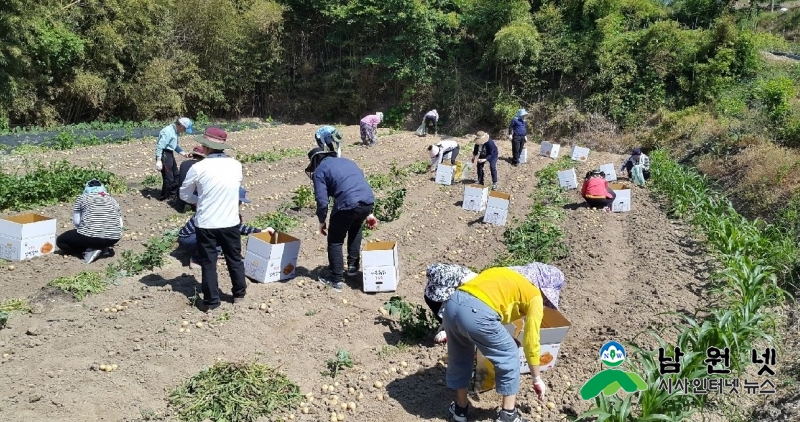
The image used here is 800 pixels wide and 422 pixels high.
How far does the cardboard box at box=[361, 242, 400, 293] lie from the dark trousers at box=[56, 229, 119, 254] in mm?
2967

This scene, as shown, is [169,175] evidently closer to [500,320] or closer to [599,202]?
[500,320]

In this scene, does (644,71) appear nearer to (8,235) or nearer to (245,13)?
(245,13)

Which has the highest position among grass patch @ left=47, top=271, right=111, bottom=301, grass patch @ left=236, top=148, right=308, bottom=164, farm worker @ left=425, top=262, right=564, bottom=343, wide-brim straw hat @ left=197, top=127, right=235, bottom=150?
wide-brim straw hat @ left=197, top=127, right=235, bottom=150

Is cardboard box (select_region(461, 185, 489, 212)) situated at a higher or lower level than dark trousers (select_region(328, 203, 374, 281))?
lower

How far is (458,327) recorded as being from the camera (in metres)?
3.54

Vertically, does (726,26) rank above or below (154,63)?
above

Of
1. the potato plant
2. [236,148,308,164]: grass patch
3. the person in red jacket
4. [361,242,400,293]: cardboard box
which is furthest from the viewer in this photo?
[236,148,308,164]: grass patch

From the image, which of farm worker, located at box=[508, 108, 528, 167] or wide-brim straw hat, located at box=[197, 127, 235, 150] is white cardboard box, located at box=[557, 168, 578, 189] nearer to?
farm worker, located at box=[508, 108, 528, 167]

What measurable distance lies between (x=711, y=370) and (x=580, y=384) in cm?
92

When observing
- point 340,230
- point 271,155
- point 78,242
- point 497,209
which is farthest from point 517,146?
point 78,242

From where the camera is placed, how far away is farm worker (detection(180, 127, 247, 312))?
5102 millimetres

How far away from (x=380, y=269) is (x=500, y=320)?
2487mm

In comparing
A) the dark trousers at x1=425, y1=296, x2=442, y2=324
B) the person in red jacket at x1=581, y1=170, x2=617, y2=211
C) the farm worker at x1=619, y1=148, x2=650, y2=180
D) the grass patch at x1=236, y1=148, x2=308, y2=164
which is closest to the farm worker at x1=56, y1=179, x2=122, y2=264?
the dark trousers at x1=425, y1=296, x2=442, y2=324

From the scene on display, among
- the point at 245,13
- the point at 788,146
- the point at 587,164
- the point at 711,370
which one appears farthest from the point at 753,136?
the point at 245,13
